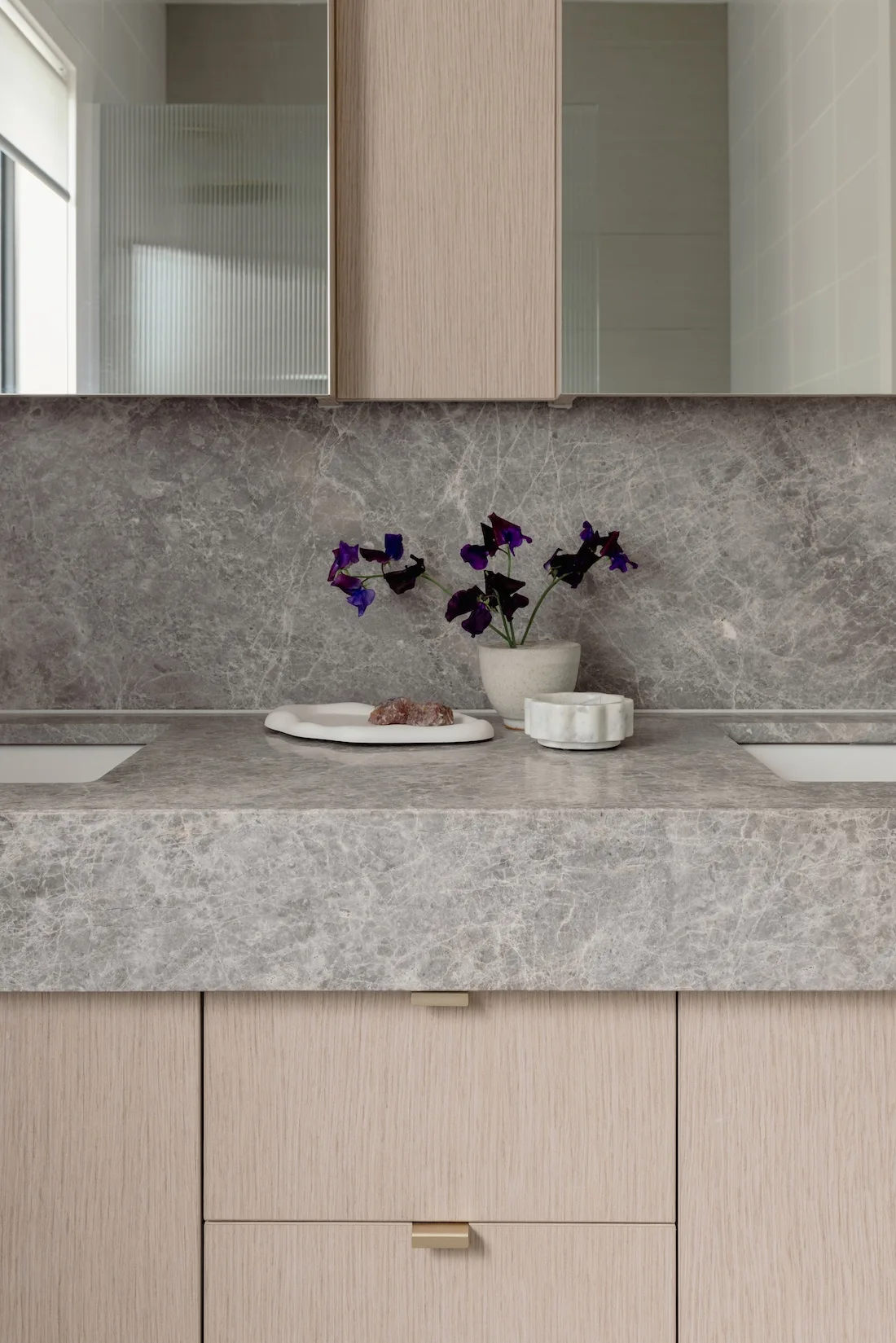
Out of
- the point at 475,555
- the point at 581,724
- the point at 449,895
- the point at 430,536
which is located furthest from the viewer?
the point at 430,536

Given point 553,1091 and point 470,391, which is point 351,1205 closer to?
point 553,1091

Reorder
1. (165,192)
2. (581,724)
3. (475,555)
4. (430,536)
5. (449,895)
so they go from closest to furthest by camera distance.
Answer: (449,895) < (581,724) < (165,192) < (475,555) < (430,536)

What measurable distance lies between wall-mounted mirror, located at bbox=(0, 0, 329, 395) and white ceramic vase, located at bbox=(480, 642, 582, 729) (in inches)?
16.6

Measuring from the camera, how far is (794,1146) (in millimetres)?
1041

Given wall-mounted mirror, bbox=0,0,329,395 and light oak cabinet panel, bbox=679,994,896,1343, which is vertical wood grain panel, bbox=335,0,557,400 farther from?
light oak cabinet panel, bbox=679,994,896,1343

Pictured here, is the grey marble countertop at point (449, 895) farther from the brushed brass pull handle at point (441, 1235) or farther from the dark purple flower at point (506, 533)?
the dark purple flower at point (506, 533)

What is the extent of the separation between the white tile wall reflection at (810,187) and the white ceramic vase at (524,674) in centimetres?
42

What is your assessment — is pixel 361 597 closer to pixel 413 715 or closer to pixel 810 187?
pixel 413 715

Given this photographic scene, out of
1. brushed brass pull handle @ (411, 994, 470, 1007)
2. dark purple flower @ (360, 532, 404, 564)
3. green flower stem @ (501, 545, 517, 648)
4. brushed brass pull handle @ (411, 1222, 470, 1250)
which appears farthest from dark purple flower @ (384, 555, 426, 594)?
brushed brass pull handle @ (411, 1222, 470, 1250)

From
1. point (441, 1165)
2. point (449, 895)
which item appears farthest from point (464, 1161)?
point (449, 895)

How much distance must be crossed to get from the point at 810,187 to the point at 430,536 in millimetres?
667

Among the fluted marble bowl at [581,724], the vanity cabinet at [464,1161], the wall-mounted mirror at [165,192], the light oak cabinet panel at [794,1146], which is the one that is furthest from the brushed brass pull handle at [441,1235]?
the wall-mounted mirror at [165,192]

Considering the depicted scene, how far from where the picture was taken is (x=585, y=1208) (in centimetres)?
105

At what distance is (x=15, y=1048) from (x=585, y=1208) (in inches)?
21.4
